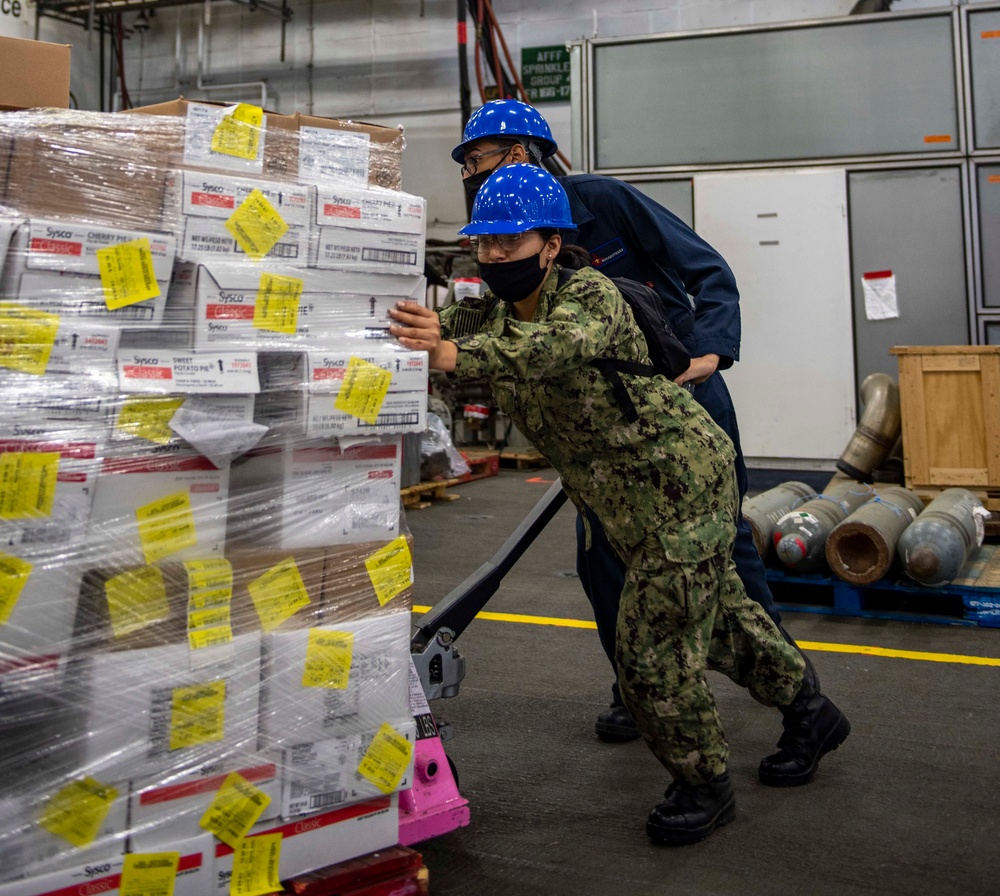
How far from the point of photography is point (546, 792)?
2.57 meters

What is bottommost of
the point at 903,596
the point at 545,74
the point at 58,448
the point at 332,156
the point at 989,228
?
the point at 903,596

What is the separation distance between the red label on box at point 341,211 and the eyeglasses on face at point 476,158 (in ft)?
2.88

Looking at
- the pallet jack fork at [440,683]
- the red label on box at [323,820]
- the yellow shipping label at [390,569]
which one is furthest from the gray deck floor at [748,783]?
the yellow shipping label at [390,569]

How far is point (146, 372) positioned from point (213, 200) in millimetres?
358

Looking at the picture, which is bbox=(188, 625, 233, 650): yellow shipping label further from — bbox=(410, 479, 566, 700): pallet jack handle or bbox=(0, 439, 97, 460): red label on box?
bbox=(410, 479, 566, 700): pallet jack handle

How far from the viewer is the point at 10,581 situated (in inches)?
62.1

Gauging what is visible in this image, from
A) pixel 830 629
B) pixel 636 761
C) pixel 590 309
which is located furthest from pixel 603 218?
pixel 830 629

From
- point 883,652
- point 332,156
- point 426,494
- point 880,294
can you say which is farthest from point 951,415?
point 332,156

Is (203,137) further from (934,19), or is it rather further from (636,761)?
(934,19)

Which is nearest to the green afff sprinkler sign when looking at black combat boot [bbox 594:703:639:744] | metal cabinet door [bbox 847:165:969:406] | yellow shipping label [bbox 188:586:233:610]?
metal cabinet door [bbox 847:165:969:406]

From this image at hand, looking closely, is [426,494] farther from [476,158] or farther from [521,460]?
[476,158]

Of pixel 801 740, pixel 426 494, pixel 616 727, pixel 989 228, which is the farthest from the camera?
pixel 426 494

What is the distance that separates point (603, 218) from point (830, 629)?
230 centimetres

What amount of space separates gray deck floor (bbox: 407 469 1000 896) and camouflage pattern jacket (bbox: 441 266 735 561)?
72cm
